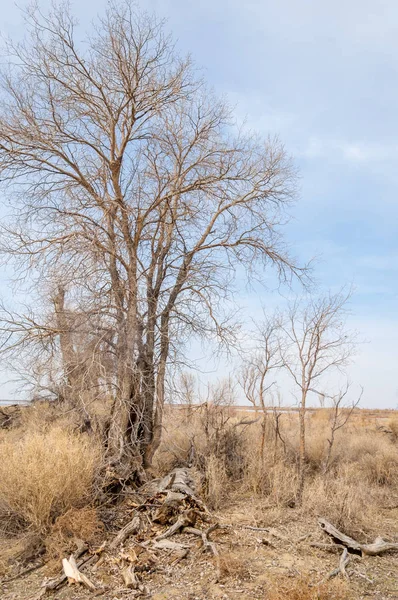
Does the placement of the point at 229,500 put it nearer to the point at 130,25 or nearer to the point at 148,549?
the point at 148,549

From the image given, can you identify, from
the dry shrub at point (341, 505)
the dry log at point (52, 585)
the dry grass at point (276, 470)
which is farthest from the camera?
the dry grass at point (276, 470)

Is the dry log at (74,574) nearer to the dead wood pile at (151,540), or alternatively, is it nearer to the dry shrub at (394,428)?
the dead wood pile at (151,540)

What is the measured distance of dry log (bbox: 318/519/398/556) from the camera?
7449mm

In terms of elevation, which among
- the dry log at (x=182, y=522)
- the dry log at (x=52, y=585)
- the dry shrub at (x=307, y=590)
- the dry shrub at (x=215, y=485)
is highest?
the dry shrub at (x=215, y=485)

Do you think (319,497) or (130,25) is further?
(130,25)

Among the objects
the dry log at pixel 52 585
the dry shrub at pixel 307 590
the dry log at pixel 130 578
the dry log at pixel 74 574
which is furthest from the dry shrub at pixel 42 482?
the dry shrub at pixel 307 590

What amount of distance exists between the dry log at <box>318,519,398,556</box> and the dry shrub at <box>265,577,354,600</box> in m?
1.55

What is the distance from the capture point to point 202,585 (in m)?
6.20

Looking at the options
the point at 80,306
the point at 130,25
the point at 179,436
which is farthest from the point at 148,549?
the point at 130,25

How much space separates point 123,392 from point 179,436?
11.7 ft

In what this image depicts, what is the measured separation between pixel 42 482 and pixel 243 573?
10.6 feet

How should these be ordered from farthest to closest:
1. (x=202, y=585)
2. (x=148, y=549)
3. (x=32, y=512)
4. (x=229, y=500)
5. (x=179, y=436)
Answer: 1. (x=179, y=436)
2. (x=229, y=500)
3. (x=32, y=512)
4. (x=148, y=549)
5. (x=202, y=585)

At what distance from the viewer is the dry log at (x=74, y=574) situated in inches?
244

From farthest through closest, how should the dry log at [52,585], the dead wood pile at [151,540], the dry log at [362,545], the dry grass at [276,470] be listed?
the dry grass at [276,470]
the dry log at [362,545]
the dead wood pile at [151,540]
the dry log at [52,585]
